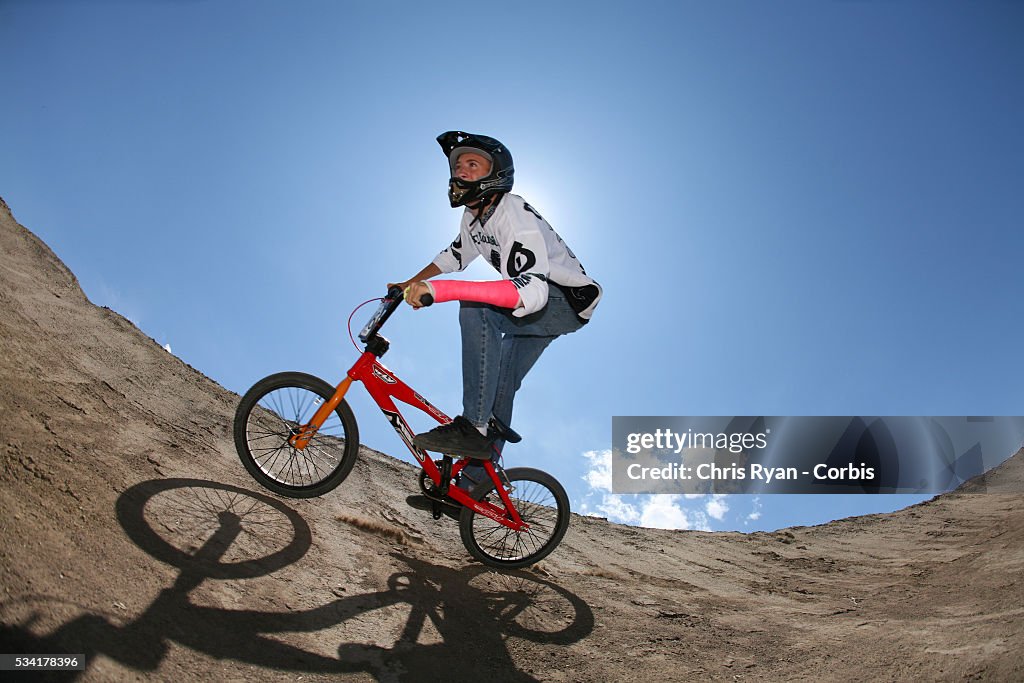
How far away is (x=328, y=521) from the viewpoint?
6.15 meters

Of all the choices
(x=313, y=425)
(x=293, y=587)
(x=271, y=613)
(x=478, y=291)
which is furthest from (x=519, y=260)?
(x=271, y=613)

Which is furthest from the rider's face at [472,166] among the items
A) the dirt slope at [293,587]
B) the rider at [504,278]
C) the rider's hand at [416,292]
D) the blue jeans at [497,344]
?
the dirt slope at [293,587]

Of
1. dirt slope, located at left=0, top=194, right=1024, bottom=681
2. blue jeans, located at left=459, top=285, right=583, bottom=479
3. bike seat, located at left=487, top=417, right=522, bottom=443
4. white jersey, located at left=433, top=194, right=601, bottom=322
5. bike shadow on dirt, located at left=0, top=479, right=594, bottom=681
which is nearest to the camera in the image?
bike shadow on dirt, located at left=0, top=479, right=594, bottom=681

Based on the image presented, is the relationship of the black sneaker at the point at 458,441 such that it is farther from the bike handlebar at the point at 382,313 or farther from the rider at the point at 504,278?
the bike handlebar at the point at 382,313

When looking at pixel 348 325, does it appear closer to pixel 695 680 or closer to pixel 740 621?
pixel 695 680

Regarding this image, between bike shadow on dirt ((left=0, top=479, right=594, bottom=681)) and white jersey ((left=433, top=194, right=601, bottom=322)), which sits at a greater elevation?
white jersey ((left=433, top=194, right=601, bottom=322))

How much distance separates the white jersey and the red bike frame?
1.50 meters

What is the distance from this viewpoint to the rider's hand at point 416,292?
15.9ft

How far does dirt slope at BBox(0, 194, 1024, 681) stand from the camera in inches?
154

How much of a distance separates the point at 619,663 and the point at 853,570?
7.24 meters

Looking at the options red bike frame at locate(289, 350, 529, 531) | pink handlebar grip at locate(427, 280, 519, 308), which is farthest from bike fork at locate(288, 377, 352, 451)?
pink handlebar grip at locate(427, 280, 519, 308)

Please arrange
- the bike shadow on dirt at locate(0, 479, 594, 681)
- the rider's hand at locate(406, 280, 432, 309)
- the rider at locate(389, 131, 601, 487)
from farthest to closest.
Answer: the rider at locate(389, 131, 601, 487) → the rider's hand at locate(406, 280, 432, 309) → the bike shadow on dirt at locate(0, 479, 594, 681)

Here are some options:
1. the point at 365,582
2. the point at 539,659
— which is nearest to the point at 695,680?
the point at 539,659

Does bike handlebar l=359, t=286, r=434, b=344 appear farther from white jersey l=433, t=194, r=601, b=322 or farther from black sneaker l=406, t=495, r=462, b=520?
black sneaker l=406, t=495, r=462, b=520
